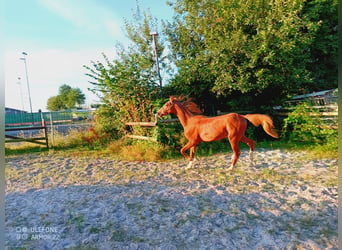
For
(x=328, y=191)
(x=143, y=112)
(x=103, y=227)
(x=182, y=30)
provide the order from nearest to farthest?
(x=103, y=227) < (x=328, y=191) < (x=143, y=112) < (x=182, y=30)

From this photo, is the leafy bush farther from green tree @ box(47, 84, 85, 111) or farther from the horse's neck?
green tree @ box(47, 84, 85, 111)

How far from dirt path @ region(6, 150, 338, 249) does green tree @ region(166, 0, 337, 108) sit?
277cm

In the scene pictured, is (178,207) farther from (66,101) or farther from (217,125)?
(66,101)

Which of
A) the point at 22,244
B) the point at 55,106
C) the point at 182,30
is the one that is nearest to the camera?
the point at 22,244

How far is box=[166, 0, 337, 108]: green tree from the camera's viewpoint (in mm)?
4996

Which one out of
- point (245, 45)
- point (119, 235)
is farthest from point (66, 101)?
point (119, 235)

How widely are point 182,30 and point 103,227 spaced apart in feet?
21.0

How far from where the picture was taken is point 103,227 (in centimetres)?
219

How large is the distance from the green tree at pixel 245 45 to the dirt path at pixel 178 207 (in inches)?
109

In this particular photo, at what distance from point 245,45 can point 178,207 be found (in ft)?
16.3

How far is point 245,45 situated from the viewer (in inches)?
210

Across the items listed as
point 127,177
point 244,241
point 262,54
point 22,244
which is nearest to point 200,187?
point 244,241

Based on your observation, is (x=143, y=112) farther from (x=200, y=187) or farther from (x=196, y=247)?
(x=196, y=247)

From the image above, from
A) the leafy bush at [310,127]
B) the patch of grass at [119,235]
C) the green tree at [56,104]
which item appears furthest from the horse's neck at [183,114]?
the green tree at [56,104]
